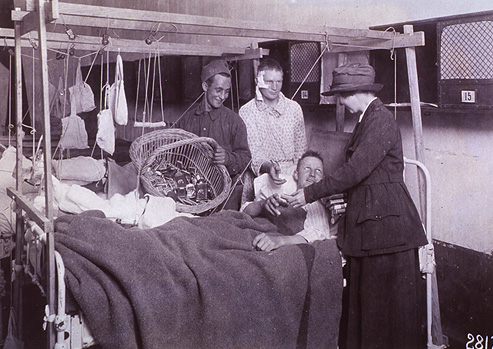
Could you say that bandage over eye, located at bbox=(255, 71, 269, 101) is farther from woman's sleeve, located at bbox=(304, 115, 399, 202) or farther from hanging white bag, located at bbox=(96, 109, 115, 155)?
woman's sleeve, located at bbox=(304, 115, 399, 202)

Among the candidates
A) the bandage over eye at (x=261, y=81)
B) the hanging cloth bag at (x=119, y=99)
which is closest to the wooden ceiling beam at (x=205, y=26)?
the hanging cloth bag at (x=119, y=99)

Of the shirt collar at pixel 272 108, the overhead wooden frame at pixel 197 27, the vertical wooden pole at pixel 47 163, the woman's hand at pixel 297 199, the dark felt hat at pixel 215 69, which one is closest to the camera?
the vertical wooden pole at pixel 47 163

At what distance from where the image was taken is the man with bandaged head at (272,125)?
3697 millimetres

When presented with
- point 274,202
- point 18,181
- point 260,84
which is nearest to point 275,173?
point 274,202

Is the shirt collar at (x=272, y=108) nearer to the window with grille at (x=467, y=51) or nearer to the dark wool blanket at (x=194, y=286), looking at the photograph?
the window with grille at (x=467, y=51)

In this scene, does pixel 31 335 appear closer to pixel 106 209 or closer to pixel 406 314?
pixel 106 209

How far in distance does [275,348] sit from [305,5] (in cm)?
325

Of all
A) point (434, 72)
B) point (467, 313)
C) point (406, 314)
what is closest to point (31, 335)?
point (406, 314)

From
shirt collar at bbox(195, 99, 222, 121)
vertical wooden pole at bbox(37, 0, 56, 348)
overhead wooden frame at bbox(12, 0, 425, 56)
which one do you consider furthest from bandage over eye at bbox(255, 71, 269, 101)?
vertical wooden pole at bbox(37, 0, 56, 348)

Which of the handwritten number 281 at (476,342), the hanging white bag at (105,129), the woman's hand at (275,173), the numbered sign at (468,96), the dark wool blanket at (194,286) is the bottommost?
the handwritten number 281 at (476,342)

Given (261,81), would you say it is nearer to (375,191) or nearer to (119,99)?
(119,99)

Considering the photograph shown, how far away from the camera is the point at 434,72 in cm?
318

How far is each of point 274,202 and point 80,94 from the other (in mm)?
1889

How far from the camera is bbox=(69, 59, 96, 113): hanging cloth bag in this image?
3750mm
